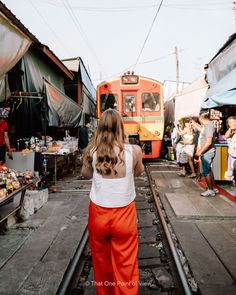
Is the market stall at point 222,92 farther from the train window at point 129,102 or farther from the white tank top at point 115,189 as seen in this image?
the train window at point 129,102

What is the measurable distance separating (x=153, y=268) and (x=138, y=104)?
32.7 ft

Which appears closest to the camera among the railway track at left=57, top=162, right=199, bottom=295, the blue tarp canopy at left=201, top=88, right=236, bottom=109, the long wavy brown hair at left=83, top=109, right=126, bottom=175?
the long wavy brown hair at left=83, top=109, right=126, bottom=175

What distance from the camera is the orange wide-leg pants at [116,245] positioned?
2.34 m

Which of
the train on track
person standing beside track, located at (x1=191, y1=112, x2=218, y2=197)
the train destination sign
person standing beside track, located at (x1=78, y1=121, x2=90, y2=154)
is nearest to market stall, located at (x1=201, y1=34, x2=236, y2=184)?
person standing beside track, located at (x1=191, y1=112, x2=218, y2=197)

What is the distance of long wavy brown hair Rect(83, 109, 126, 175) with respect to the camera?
2.31m

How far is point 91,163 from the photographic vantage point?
2.47 m

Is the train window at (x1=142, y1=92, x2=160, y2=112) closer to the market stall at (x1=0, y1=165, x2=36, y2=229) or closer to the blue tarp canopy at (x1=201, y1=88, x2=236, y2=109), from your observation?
the blue tarp canopy at (x1=201, y1=88, x2=236, y2=109)

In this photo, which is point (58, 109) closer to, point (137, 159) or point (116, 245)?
point (137, 159)

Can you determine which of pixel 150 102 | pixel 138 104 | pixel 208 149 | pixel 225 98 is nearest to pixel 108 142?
pixel 225 98

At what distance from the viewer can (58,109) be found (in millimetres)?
8156

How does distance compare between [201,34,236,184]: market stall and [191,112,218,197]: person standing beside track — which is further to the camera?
[191,112,218,197]: person standing beside track

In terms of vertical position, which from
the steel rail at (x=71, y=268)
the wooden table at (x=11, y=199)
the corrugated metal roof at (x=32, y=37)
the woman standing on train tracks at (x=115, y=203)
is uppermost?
the corrugated metal roof at (x=32, y=37)

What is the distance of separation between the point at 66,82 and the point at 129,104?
12.1ft

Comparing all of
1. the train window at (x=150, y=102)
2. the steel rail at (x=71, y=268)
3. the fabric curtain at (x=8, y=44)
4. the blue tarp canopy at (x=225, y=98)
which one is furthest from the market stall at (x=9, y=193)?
the train window at (x=150, y=102)
